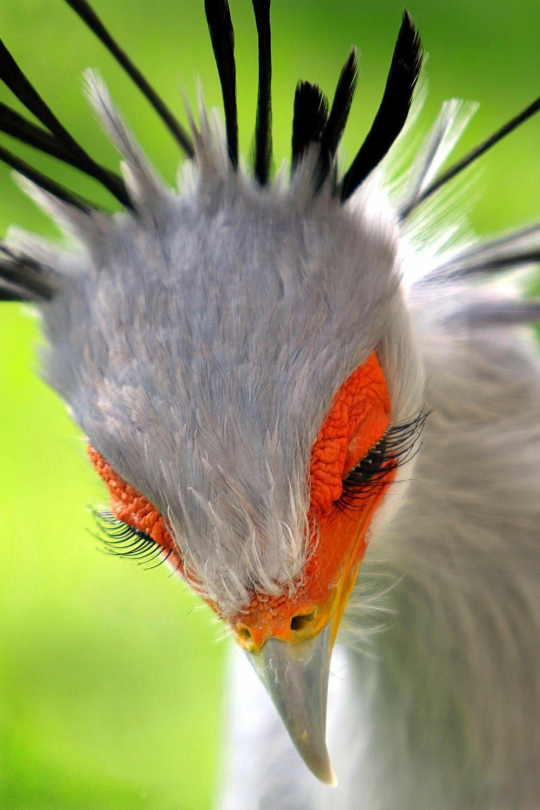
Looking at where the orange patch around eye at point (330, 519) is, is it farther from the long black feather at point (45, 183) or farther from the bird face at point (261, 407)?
the long black feather at point (45, 183)

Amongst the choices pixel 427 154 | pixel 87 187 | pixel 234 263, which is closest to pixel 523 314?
pixel 427 154

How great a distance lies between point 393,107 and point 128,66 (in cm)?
31

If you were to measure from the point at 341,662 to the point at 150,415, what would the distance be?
516mm

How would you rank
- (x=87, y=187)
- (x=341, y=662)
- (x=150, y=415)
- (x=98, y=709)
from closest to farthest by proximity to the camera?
1. (x=150, y=415)
2. (x=341, y=662)
3. (x=98, y=709)
4. (x=87, y=187)

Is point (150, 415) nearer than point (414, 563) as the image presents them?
Yes

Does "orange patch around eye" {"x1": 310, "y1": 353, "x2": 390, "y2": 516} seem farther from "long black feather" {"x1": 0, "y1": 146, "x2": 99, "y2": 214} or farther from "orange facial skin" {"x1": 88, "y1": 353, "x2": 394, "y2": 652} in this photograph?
"long black feather" {"x1": 0, "y1": 146, "x2": 99, "y2": 214}

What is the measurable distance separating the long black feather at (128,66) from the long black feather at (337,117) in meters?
0.18

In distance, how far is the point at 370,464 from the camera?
0.85m

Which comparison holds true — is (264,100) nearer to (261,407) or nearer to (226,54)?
(226,54)

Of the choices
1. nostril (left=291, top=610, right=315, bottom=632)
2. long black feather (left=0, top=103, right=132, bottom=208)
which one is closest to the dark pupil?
nostril (left=291, top=610, right=315, bottom=632)

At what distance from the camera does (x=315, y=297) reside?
31.8 inches

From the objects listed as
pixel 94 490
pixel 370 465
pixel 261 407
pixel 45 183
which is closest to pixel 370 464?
pixel 370 465

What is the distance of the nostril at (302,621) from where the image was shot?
0.81 meters

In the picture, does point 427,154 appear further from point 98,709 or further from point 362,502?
point 98,709
